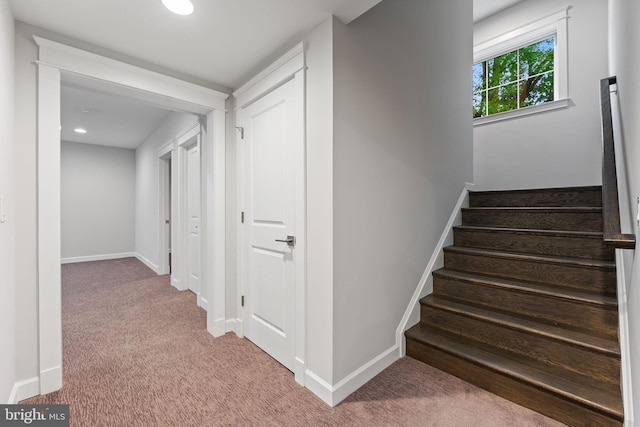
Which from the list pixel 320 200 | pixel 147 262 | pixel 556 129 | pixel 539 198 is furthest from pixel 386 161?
pixel 147 262

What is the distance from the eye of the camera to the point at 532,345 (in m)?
1.80

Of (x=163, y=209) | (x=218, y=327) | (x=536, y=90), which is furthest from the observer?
(x=163, y=209)

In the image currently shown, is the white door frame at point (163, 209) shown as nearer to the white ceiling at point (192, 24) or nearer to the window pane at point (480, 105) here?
the white ceiling at point (192, 24)

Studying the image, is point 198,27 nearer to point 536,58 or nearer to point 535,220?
point 535,220

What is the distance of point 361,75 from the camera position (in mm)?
1846

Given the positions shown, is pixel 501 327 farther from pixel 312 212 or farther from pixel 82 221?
pixel 82 221

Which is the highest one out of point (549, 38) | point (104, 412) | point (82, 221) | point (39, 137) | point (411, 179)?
point (549, 38)

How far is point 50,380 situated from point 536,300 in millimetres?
3166

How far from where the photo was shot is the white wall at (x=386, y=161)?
1756mm

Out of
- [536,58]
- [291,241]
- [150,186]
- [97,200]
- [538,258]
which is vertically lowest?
[538,258]

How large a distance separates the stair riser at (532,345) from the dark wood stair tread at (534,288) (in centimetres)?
30

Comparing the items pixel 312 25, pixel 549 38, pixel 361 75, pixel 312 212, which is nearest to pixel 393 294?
pixel 312 212

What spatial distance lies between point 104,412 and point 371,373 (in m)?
1.59

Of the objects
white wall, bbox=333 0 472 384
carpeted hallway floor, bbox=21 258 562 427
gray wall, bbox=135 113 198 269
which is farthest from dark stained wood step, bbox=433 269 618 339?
gray wall, bbox=135 113 198 269
